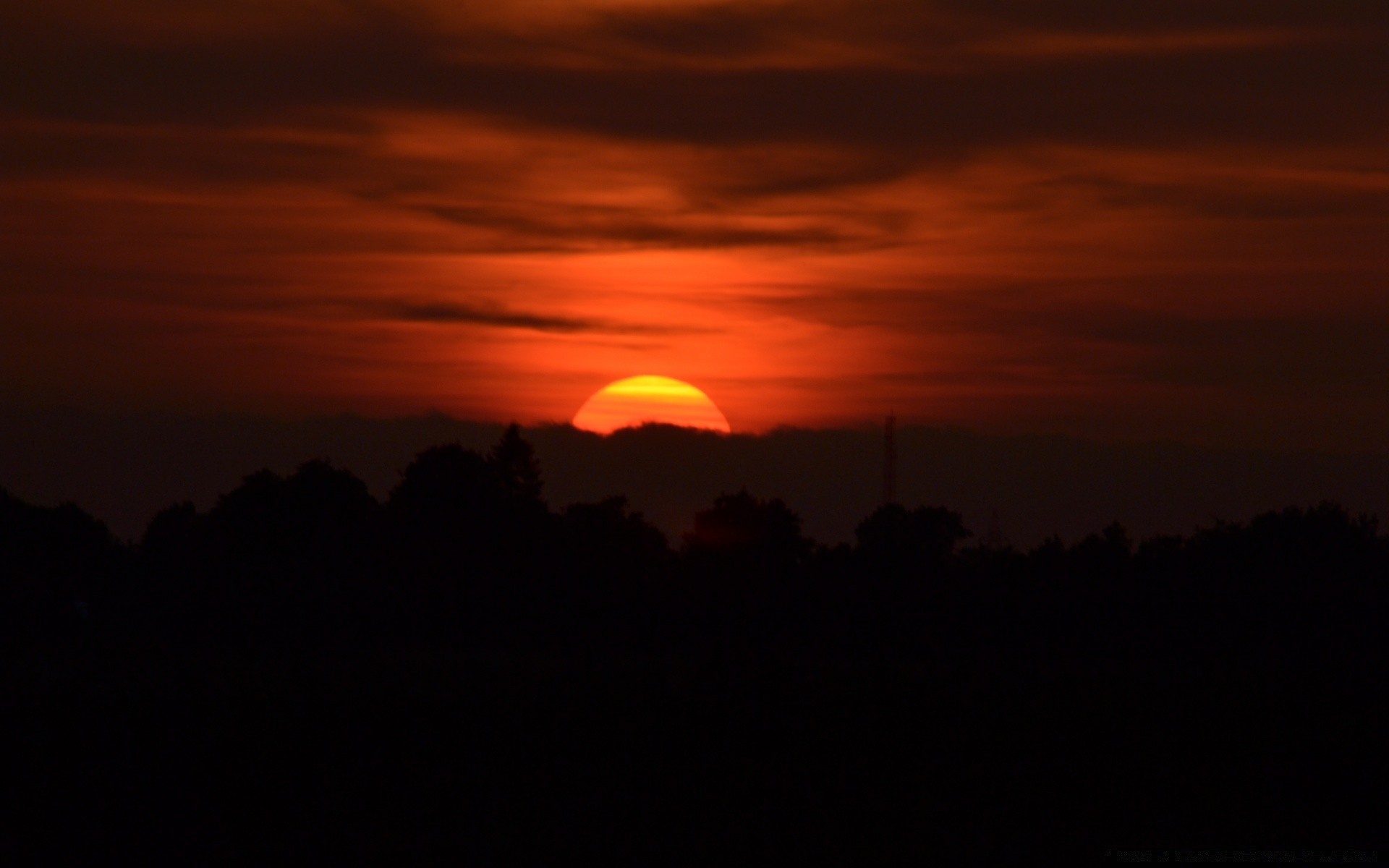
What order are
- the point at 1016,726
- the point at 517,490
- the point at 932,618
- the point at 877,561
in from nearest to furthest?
1. the point at 1016,726
2. the point at 932,618
3. the point at 877,561
4. the point at 517,490

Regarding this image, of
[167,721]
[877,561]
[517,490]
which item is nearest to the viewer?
[167,721]

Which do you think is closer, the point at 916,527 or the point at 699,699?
the point at 699,699

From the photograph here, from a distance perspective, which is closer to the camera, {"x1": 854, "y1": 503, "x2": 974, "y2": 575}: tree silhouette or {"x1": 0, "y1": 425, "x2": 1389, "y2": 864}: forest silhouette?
{"x1": 0, "y1": 425, "x2": 1389, "y2": 864}: forest silhouette

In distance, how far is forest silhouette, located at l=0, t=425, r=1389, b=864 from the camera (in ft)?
73.0

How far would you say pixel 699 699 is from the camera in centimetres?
3117

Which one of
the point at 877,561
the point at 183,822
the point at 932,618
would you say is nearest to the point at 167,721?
the point at 183,822

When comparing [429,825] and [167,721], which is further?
[167,721]

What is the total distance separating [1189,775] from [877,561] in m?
29.7

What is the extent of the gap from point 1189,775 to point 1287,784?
1.48m

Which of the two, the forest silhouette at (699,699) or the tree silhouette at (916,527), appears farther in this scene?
the tree silhouette at (916,527)

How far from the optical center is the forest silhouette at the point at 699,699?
22250mm

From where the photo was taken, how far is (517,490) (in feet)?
385

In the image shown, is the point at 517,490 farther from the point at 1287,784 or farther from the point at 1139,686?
the point at 1287,784

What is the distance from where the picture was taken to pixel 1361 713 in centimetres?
3184
